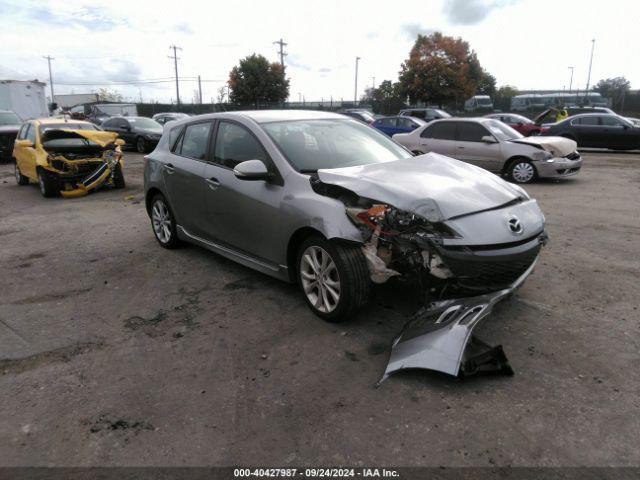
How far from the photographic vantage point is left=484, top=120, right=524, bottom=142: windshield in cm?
1124

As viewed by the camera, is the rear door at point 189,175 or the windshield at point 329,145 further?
the rear door at point 189,175

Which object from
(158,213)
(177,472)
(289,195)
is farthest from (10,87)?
(177,472)

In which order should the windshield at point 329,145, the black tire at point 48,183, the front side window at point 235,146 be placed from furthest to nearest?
the black tire at point 48,183 < the front side window at point 235,146 < the windshield at point 329,145

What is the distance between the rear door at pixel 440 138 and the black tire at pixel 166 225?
760 centimetres

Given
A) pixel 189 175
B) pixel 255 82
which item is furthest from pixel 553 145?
pixel 255 82

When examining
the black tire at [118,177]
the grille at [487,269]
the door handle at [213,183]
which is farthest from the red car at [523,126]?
the grille at [487,269]

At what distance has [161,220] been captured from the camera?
6074 mm

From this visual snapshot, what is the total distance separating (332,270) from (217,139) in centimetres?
215

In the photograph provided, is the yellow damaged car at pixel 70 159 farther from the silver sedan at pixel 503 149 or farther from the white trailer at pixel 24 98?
the white trailer at pixel 24 98

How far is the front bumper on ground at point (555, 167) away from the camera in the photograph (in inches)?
419

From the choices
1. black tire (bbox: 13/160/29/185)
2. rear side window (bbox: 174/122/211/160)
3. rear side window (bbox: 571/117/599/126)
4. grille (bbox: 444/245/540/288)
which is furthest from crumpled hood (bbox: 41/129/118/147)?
rear side window (bbox: 571/117/599/126)

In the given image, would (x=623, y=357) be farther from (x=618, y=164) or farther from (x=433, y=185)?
(x=618, y=164)

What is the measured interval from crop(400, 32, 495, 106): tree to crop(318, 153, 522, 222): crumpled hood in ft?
120

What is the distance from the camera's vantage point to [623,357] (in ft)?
10.8
